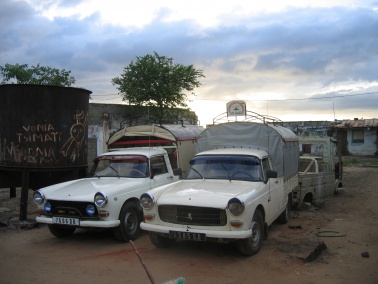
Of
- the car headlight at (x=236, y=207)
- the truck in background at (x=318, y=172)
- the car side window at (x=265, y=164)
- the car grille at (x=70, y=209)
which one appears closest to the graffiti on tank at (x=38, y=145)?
the car grille at (x=70, y=209)

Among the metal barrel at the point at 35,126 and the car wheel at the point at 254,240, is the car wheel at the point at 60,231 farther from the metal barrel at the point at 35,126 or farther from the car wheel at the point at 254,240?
the car wheel at the point at 254,240

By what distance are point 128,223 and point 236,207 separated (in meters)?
2.62

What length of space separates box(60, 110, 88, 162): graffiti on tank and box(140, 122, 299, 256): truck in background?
3.35m

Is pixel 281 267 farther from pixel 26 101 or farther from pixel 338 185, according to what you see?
pixel 338 185

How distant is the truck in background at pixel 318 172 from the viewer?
10.6 meters

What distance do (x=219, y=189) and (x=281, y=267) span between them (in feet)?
5.14

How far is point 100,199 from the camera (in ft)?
22.0

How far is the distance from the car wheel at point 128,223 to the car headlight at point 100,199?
522mm

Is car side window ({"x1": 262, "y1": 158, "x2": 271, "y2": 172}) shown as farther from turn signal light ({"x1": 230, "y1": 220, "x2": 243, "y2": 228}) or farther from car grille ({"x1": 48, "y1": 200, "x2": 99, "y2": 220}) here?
car grille ({"x1": 48, "y1": 200, "x2": 99, "y2": 220})

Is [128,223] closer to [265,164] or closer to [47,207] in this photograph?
[47,207]

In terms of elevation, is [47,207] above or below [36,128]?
below

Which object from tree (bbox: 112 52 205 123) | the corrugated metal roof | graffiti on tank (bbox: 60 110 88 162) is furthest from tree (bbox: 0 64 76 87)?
the corrugated metal roof

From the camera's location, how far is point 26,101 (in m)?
8.84

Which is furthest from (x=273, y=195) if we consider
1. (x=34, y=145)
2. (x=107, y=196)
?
(x=34, y=145)
